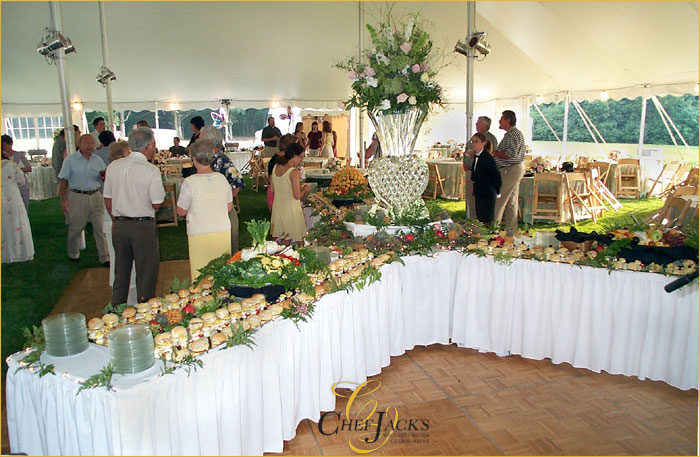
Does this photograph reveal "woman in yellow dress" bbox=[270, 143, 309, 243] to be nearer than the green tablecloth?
Yes

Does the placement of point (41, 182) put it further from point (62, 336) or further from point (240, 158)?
point (62, 336)

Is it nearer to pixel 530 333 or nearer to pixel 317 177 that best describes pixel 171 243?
pixel 317 177

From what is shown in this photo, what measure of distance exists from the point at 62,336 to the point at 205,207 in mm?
1553

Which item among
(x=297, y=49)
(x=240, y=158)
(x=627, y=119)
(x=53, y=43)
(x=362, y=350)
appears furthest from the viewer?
(x=627, y=119)

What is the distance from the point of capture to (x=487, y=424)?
8.61 feet

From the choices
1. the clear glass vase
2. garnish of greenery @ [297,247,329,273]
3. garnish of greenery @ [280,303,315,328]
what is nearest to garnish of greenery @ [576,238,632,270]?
the clear glass vase

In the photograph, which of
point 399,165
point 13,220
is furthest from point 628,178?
point 13,220

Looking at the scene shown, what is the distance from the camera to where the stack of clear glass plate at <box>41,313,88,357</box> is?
1.87 m

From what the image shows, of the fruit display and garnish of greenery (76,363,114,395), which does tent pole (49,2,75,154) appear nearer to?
the fruit display

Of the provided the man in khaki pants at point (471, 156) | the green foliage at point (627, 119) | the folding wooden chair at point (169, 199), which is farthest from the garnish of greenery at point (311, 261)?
the green foliage at point (627, 119)

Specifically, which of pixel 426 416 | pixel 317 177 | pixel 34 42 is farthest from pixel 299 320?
pixel 34 42

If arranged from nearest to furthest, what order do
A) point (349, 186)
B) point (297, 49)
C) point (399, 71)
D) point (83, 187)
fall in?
point (399, 71) → point (349, 186) → point (83, 187) → point (297, 49)

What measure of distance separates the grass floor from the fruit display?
2036 millimetres

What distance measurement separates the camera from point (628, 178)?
1018cm
